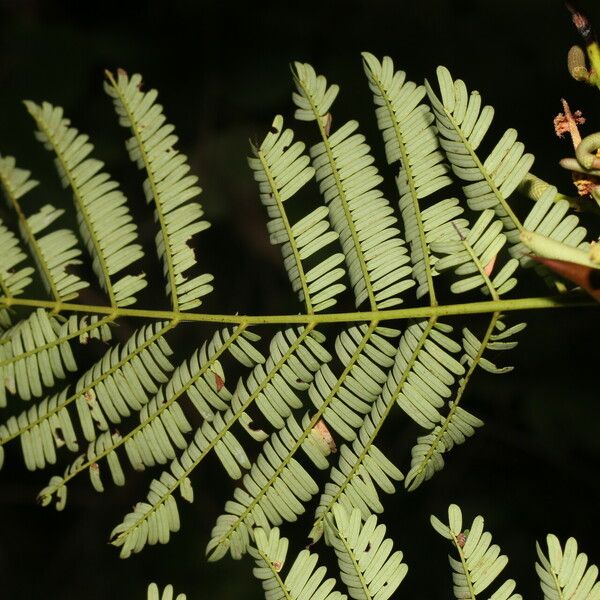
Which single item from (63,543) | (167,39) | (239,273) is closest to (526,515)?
(239,273)

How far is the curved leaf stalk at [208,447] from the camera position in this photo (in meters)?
1.02

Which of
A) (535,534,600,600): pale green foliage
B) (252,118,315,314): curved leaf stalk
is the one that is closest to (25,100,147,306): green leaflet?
(252,118,315,314): curved leaf stalk

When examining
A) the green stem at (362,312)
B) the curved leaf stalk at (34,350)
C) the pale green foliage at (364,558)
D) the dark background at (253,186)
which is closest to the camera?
the green stem at (362,312)

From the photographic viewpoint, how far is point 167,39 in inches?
102

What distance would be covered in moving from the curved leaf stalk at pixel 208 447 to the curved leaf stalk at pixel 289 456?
0.22 ft

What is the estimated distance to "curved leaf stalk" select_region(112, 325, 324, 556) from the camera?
102cm

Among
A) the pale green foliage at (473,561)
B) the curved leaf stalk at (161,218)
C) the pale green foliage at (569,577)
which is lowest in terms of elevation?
the pale green foliage at (569,577)

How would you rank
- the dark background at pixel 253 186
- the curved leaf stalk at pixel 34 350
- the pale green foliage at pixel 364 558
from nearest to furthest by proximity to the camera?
1. the pale green foliage at pixel 364 558
2. the curved leaf stalk at pixel 34 350
3. the dark background at pixel 253 186

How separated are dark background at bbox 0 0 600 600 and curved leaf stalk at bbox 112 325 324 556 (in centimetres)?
88

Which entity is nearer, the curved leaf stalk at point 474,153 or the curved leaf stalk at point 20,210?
the curved leaf stalk at point 474,153

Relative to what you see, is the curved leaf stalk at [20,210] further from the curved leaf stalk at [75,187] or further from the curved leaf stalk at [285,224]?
the curved leaf stalk at [285,224]

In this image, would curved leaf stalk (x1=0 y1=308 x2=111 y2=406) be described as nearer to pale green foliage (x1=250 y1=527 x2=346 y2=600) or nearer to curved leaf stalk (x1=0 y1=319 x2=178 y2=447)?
curved leaf stalk (x1=0 y1=319 x2=178 y2=447)

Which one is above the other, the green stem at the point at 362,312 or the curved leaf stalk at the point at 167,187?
the curved leaf stalk at the point at 167,187

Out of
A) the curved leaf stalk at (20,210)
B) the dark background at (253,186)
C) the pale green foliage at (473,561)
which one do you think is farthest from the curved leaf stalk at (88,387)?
the dark background at (253,186)
